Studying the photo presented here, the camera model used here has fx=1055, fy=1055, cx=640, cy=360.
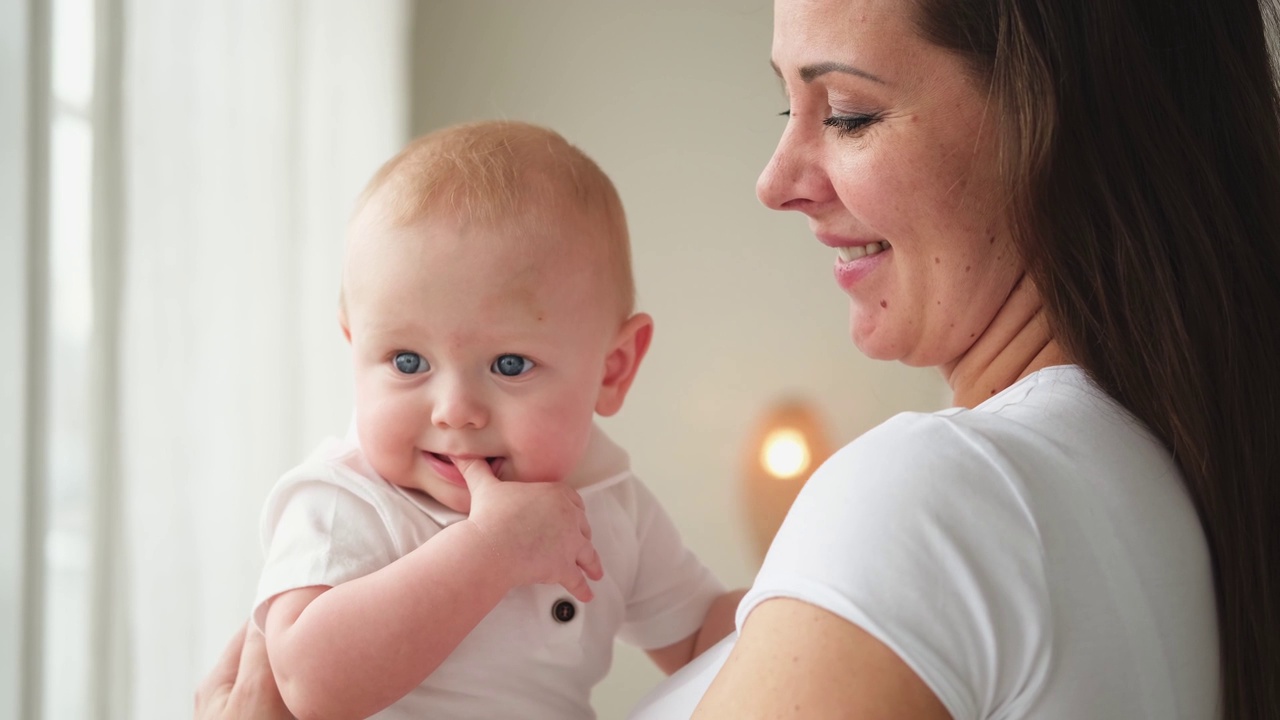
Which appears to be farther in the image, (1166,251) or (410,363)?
(410,363)

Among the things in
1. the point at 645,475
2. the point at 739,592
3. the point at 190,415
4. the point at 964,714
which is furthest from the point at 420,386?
the point at 645,475

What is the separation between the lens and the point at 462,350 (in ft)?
3.78

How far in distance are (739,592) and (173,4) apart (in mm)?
1393

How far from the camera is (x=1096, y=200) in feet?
2.79

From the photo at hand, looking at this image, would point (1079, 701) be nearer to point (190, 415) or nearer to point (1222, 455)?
point (1222, 455)

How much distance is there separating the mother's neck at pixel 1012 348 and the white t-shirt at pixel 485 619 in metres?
0.48

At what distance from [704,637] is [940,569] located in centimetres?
76

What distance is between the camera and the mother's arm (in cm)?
67

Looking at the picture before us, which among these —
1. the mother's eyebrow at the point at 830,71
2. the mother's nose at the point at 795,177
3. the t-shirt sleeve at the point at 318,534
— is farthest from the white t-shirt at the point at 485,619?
the mother's eyebrow at the point at 830,71

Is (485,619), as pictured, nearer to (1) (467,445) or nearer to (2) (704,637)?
(1) (467,445)

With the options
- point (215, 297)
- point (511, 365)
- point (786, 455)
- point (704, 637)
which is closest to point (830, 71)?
point (511, 365)

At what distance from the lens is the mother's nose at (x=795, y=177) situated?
1060 millimetres

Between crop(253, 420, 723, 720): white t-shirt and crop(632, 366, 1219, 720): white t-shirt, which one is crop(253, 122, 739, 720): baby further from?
crop(632, 366, 1219, 720): white t-shirt

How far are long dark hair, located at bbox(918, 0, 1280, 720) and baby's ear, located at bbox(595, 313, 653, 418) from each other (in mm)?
Answer: 543
